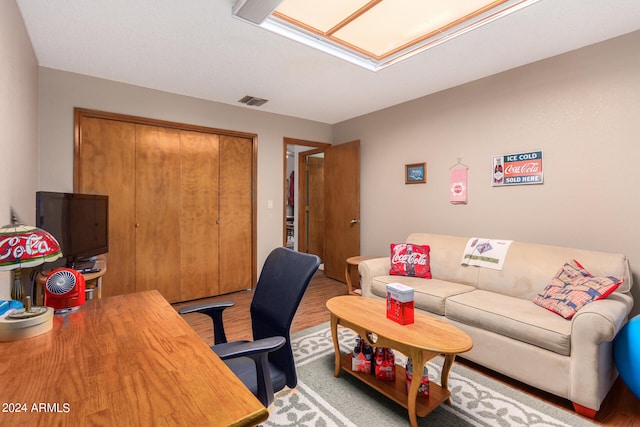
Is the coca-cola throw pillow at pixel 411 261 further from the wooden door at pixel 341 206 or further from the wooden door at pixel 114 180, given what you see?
the wooden door at pixel 114 180

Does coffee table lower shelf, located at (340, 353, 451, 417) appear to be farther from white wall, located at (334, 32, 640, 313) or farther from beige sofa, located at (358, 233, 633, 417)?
white wall, located at (334, 32, 640, 313)

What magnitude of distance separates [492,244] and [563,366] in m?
1.22

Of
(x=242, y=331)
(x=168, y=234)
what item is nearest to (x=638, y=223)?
(x=242, y=331)

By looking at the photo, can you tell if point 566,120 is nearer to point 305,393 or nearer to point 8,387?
point 305,393

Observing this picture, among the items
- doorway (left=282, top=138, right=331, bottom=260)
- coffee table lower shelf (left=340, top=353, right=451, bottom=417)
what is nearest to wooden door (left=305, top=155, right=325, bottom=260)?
doorway (left=282, top=138, right=331, bottom=260)

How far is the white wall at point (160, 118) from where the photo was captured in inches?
114

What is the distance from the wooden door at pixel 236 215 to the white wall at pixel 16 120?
183cm

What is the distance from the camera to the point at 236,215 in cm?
409

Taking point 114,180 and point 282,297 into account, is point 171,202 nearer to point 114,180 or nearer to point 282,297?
point 114,180

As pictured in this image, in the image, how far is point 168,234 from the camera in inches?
141

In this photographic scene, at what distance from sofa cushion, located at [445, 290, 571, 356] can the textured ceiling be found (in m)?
2.01

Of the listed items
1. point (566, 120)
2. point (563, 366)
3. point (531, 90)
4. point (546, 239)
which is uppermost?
point (531, 90)

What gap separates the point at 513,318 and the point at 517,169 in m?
1.54

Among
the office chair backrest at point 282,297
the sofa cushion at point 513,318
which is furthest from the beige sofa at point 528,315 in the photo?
the office chair backrest at point 282,297
